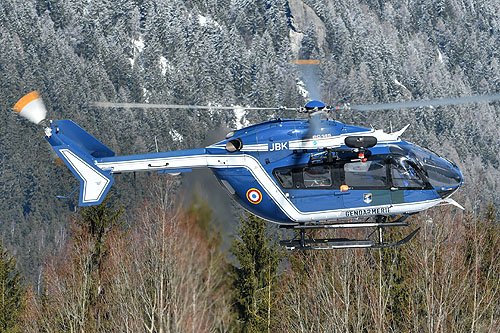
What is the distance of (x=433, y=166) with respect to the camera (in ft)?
64.8

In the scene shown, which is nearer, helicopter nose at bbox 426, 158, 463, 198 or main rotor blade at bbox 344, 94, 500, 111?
main rotor blade at bbox 344, 94, 500, 111

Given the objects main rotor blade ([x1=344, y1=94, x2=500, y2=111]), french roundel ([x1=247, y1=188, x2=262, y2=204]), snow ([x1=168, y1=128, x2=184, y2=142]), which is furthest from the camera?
snow ([x1=168, y1=128, x2=184, y2=142])

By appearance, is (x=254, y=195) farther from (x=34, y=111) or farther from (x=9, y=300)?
(x=9, y=300)

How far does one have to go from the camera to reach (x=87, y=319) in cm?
2625

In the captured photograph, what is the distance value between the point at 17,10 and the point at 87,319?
573ft

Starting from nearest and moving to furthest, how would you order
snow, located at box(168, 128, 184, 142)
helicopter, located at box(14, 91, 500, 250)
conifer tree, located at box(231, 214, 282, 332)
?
helicopter, located at box(14, 91, 500, 250), conifer tree, located at box(231, 214, 282, 332), snow, located at box(168, 128, 184, 142)

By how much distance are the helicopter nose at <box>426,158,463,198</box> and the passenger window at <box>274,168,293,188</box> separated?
344 centimetres

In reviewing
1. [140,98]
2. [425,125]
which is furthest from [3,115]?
[425,125]

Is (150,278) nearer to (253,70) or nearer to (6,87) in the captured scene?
(6,87)

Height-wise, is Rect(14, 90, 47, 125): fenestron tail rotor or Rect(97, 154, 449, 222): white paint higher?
Rect(14, 90, 47, 125): fenestron tail rotor

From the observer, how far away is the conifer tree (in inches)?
1179

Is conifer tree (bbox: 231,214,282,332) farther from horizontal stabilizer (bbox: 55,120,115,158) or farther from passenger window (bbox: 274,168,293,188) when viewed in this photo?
passenger window (bbox: 274,168,293,188)

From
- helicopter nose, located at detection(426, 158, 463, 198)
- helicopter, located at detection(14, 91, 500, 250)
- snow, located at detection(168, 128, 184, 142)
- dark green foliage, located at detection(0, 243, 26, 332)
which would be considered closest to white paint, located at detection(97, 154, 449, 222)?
helicopter, located at detection(14, 91, 500, 250)

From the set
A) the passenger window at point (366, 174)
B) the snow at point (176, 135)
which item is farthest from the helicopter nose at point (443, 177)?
the snow at point (176, 135)
